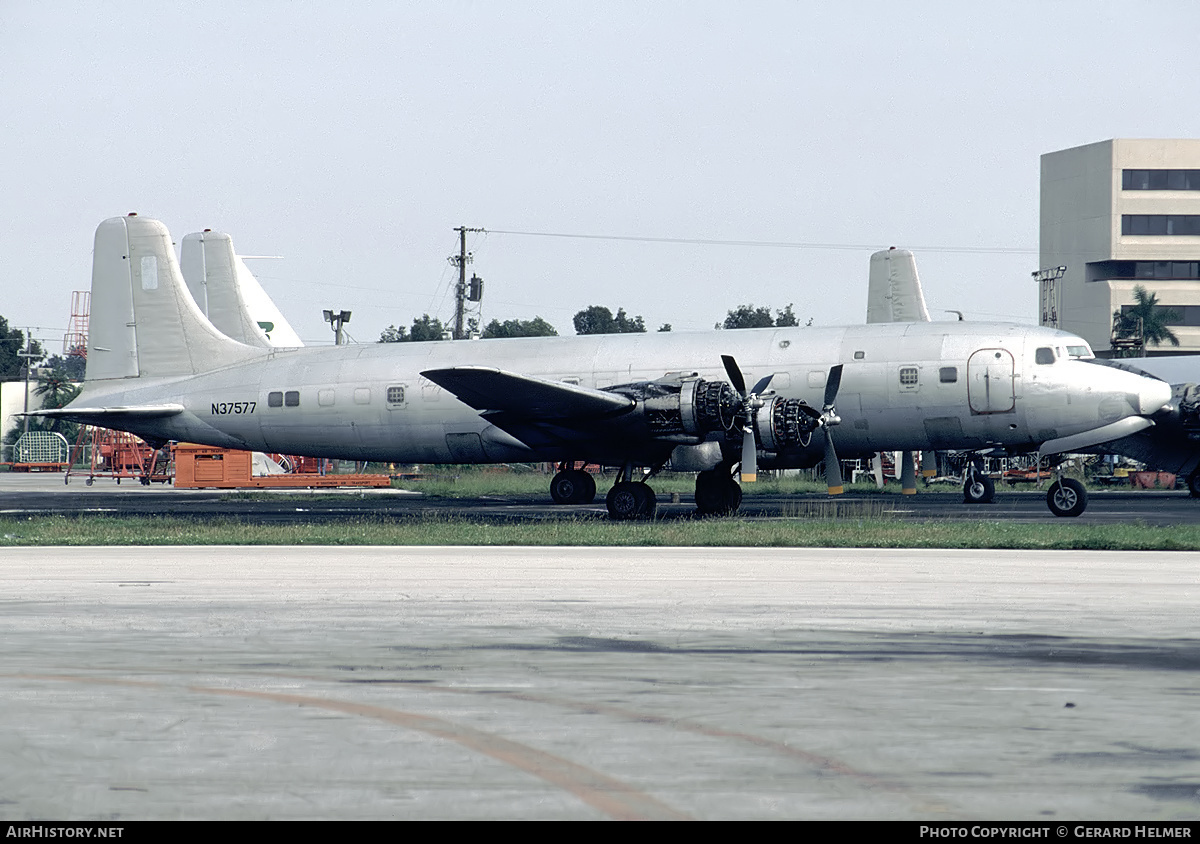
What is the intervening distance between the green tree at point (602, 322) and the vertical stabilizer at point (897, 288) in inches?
3914

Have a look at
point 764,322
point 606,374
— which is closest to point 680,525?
point 606,374

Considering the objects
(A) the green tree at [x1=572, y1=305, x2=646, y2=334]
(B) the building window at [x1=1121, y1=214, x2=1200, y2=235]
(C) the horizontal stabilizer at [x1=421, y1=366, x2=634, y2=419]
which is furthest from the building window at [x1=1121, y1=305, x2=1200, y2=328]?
(C) the horizontal stabilizer at [x1=421, y1=366, x2=634, y2=419]

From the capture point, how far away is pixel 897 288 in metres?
42.9

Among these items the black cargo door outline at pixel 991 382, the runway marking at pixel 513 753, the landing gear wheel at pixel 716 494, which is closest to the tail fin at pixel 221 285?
the landing gear wheel at pixel 716 494

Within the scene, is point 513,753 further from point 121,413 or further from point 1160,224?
point 1160,224

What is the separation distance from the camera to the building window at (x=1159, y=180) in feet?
384

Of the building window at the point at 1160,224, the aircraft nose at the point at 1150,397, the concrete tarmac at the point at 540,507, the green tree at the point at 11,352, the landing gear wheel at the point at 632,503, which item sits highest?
the building window at the point at 1160,224

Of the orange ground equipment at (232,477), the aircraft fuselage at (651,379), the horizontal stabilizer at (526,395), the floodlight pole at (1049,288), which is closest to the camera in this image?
the horizontal stabilizer at (526,395)

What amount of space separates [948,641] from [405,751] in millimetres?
5681

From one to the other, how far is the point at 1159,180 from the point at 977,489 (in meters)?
95.0

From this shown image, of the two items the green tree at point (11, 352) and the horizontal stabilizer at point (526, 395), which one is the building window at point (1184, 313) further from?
the green tree at point (11, 352)

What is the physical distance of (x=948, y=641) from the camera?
35.2 ft

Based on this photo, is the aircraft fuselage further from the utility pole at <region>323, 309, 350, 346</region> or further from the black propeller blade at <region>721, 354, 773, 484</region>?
the utility pole at <region>323, 309, 350, 346</region>

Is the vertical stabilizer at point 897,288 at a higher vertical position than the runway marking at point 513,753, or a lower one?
higher
